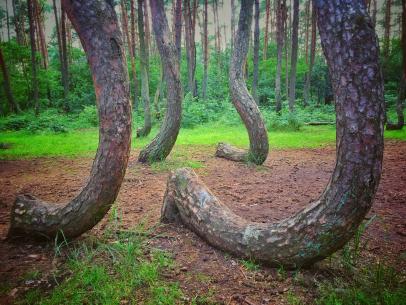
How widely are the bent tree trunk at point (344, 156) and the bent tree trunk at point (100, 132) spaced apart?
1.60 m

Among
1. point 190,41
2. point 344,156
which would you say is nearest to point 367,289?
point 344,156

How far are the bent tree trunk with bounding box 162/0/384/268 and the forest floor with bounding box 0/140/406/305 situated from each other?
242mm

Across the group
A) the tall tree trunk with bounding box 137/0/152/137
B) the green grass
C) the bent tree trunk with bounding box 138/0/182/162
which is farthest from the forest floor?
the tall tree trunk with bounding box 137/0/152/137

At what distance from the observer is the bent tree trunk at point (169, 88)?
7.44 m

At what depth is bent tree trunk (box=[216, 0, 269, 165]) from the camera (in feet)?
23.2

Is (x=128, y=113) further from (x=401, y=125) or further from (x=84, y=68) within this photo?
(x=84, y=68)

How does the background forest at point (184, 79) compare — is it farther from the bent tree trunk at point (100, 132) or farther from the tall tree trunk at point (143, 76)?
the bent tree trunk at point (100, 132)

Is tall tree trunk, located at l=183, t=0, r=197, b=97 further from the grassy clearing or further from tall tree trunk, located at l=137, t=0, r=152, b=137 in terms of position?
the grassy clearing

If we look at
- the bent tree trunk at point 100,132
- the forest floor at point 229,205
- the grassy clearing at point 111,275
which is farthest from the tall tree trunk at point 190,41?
the grassy clearing at point 111,275

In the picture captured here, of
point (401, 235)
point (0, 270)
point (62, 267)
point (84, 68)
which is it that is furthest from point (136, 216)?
→ point (84, 68)

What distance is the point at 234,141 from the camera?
1133cm

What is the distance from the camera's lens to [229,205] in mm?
Result: 4590

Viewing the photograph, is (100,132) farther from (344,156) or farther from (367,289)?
(367,289)

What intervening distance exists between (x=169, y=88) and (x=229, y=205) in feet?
13.7
